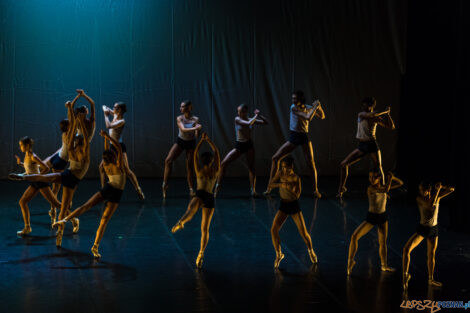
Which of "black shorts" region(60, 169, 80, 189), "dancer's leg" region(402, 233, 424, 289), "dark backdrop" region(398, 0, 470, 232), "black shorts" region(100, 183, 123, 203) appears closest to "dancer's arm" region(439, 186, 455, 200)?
"dancer's leg" region(402, 233, 424, 289)

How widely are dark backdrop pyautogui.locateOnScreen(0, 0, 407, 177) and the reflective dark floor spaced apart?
263 cm

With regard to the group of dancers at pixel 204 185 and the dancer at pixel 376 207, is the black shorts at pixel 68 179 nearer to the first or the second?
the group of dancers at pixel 204 185

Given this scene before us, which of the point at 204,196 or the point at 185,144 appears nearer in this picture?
the point at 204,196

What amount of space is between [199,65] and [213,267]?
5858mm

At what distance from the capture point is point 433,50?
10.8 m

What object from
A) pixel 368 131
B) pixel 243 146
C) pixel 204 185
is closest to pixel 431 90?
pixel 368 131

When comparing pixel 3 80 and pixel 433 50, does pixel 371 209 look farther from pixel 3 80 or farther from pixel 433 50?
pixel 3 80

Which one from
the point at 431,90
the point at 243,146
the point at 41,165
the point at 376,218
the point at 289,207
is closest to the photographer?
the point at 376,218

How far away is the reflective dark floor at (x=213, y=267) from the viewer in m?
5.55

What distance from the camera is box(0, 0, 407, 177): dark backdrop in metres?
11.2

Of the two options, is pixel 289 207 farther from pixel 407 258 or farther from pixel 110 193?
pixel 110 193

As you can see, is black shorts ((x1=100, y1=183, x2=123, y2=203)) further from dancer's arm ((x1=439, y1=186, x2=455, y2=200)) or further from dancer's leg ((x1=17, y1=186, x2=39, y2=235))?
dancer's arm ((x1=439, y1=186, x2=455, y2=200))

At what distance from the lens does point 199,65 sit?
38.4ft

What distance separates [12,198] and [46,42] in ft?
9.52
